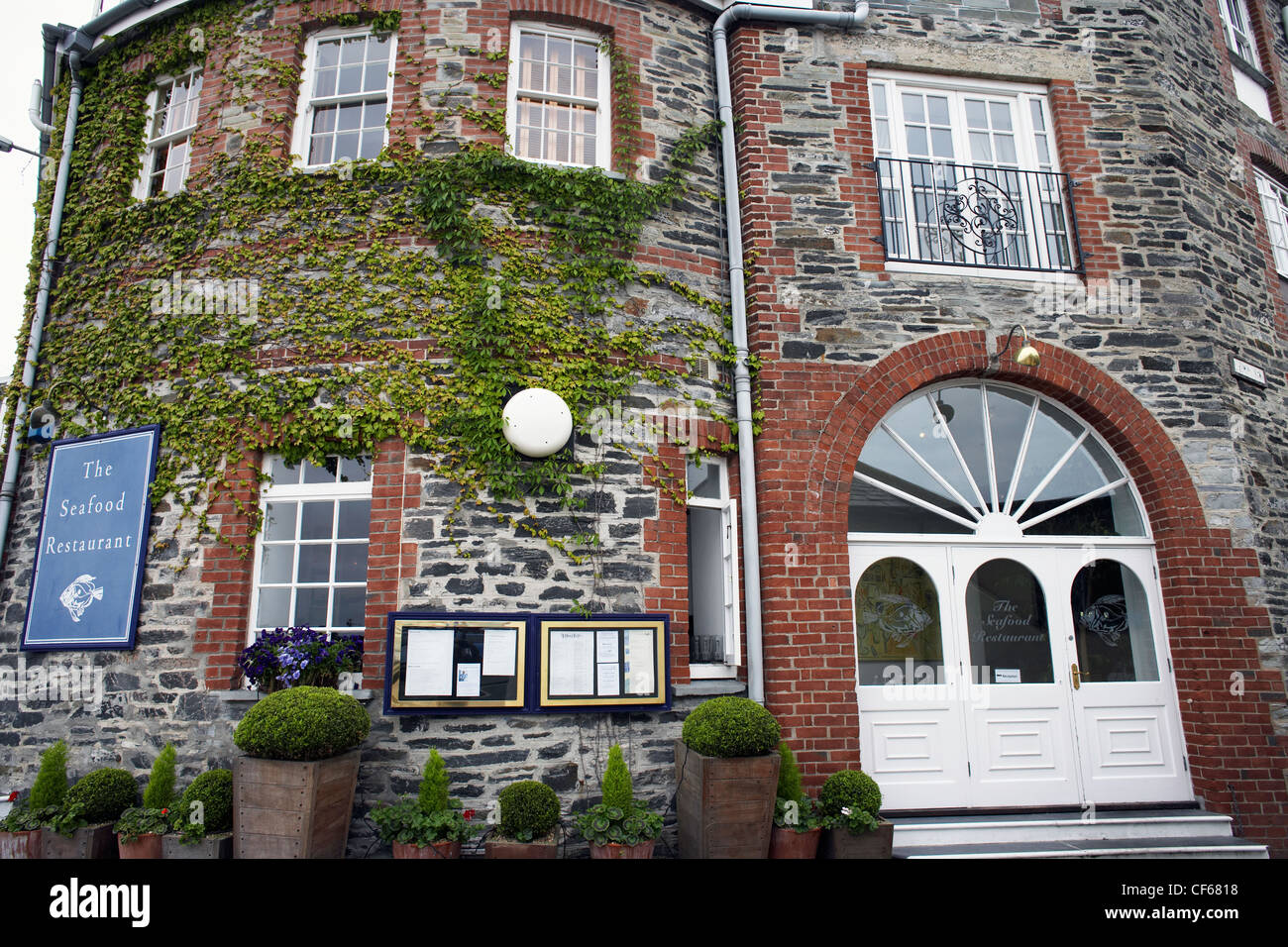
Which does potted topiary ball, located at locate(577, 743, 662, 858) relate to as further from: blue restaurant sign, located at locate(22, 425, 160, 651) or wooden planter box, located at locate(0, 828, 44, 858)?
blue restaurant sign, located at locate(22, 425, 160, 651)

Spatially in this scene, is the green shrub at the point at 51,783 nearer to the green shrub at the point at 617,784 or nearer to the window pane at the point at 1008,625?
the green shrub at the point at 617,784

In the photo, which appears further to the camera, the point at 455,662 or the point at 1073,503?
the point at 1073,503

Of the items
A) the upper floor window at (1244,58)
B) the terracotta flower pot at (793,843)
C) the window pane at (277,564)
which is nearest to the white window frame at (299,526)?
the window pane at (277,564)

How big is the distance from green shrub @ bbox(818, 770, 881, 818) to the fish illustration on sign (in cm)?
544

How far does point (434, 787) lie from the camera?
4777 millimetres

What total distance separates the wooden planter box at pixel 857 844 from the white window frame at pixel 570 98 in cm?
530

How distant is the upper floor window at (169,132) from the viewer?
22.6 feet

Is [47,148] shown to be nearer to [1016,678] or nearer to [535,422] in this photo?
[535,422]

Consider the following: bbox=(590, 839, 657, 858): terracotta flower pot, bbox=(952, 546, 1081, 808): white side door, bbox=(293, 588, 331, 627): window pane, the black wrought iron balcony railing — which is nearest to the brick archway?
the black wrought iron balcony railing

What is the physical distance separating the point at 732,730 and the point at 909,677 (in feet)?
6.83

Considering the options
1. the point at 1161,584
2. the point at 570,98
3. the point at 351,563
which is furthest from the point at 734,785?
the point at 570,98

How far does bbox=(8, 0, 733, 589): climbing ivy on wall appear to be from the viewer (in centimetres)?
568

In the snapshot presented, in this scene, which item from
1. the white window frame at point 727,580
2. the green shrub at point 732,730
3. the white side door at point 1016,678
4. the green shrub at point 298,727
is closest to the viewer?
the green shrub at point 298,727
